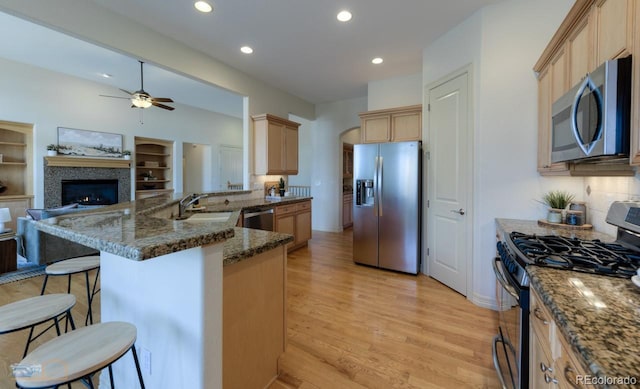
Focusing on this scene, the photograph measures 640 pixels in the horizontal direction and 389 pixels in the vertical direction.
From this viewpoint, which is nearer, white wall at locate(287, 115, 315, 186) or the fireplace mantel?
the fireplace mantel

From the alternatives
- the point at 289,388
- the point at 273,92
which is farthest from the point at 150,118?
the point at 289,388

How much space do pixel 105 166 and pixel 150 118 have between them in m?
1.56

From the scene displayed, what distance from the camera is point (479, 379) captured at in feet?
5.64

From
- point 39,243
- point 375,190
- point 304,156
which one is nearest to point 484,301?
point 375,190

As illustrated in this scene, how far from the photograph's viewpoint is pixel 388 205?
12.1 feet

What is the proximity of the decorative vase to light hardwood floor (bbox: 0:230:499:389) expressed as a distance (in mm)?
1017

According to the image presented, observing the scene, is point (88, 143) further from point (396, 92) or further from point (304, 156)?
point (396, 92)

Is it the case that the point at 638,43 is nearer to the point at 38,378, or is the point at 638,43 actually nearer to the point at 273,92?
the point at 38,378

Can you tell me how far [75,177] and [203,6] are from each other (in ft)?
16.4

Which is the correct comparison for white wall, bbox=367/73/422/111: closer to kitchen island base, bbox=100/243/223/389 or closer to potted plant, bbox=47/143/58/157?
kitchen island base, bbox=100/243/223/389

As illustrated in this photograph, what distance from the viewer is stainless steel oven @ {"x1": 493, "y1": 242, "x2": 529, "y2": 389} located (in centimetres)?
124

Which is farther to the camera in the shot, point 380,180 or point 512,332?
point 380,180

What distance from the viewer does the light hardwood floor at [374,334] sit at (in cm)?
175

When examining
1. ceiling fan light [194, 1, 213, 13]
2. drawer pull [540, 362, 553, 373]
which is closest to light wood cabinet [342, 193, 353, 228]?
ceiling fan light [194, 1, 213, 13]
